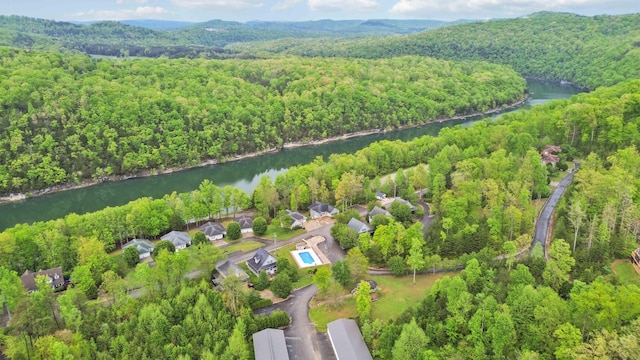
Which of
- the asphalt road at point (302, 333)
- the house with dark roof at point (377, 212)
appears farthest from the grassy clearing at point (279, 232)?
the asphalt road at point (302, 333)

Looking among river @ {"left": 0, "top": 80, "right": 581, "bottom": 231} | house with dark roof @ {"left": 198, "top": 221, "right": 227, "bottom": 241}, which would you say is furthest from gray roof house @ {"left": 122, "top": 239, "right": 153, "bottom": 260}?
river @ {"left": 0, "top": 80, "right": 581, "bottom": 231}

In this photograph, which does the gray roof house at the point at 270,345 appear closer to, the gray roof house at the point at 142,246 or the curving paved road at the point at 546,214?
the gray roof house at the point at 142,246

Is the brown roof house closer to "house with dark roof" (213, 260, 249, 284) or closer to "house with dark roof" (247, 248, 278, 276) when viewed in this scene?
"house with dark roof" (247, 248, 278, 276)

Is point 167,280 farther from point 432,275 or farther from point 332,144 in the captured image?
point 332,144

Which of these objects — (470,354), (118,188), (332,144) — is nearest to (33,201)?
(118,188)

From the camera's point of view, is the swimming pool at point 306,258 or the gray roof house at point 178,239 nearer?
the swimming pool at point 306,258
